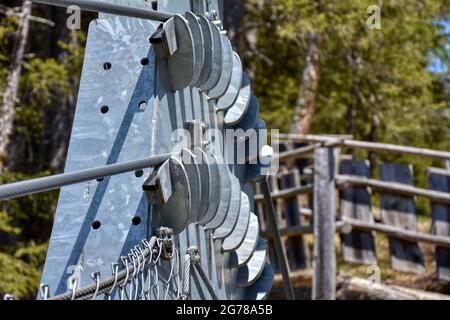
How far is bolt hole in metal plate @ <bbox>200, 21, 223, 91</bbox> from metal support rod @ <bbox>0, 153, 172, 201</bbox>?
0.63 metres

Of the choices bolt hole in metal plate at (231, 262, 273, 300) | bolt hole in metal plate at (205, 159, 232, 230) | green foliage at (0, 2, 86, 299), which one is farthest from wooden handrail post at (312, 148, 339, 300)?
bolt hole in metal plate at (205, 159, 232, 230)

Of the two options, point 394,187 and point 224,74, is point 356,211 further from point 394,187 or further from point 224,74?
point 224,74

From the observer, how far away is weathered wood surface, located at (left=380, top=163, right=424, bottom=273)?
827 cm

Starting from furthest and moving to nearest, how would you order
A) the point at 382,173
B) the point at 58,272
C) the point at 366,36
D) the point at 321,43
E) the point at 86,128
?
the point at 321,43 < the point at 366,36 < the point at 382,173 < the point at 86,128 < the point at 58,272

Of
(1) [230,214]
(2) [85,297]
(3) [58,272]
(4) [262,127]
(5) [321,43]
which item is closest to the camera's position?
(2) [85,297]

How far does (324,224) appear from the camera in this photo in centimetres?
855

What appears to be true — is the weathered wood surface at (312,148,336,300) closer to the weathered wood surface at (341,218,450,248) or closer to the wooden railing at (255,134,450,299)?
the wooden railing at (255,134,450,299)

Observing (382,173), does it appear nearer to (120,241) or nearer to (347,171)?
(347,171)

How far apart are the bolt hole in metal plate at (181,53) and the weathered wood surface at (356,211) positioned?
6072 millimetres

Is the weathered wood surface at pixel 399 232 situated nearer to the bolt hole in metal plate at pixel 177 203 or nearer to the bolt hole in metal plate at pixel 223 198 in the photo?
the bolt hole in metal plate at pixel 223 198

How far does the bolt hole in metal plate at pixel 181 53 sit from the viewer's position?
264 centimetres

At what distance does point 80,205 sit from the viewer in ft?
8.03

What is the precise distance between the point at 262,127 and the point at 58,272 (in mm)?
2032
